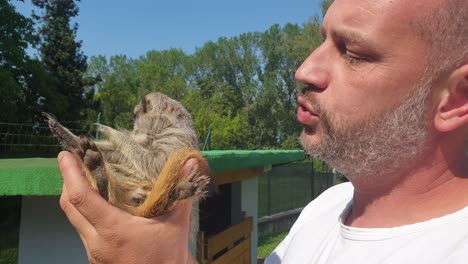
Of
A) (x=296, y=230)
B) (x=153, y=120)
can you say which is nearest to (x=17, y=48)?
(x=153, y=120)

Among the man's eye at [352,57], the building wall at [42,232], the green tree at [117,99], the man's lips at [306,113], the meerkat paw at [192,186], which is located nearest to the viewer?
the man's eye at [352,57]

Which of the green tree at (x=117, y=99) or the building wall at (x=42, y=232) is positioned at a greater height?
the green tree at (x=117, y=99)

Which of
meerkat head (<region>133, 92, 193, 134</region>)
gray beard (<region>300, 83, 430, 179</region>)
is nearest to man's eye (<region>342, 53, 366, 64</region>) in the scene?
gray beard (<region>300, 83, 430, 179</region>)

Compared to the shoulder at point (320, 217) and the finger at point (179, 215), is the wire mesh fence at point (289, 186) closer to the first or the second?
the shoulder at point (320, 217)

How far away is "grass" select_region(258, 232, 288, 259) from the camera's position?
16.8m

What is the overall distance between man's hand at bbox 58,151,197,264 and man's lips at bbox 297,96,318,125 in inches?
29.6

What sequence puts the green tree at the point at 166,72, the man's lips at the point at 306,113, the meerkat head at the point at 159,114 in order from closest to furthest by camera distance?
the man's lips at the point at 306,113, the meerkat head at the point at 159,114, the green tree at the point at 166,72

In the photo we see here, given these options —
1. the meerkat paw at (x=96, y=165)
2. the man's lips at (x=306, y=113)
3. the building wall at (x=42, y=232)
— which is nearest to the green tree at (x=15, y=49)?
the building wall at (x=42, y=232)

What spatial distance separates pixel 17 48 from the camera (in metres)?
20.8

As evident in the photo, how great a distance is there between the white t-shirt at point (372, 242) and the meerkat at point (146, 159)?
590 millimetres

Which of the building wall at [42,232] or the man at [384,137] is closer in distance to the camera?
the man at [384,137]

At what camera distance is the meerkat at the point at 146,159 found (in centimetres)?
234

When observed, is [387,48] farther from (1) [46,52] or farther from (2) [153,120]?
(1) [46,52]

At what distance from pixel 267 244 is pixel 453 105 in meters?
17.5
